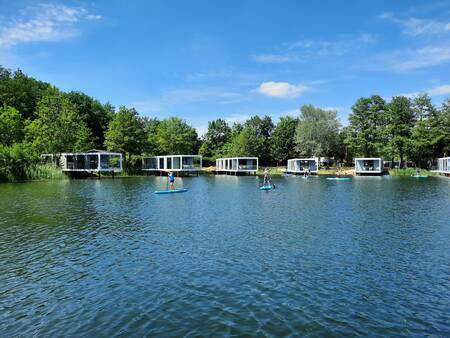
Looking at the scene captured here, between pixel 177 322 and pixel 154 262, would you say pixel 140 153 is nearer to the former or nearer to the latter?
pixel 154 262

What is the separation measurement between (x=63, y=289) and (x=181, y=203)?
Result: 19.5 meters

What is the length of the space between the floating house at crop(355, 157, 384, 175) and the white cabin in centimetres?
3248

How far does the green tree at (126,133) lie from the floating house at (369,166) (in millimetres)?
44056

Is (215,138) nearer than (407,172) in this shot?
No

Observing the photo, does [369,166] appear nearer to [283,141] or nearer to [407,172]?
[407,172]

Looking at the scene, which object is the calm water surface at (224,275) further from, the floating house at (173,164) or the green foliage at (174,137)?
the green foliage at (174,137)

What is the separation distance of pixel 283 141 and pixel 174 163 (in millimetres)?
36613

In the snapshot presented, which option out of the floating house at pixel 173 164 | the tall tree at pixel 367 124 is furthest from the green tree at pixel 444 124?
the floating house at pixel 173 164

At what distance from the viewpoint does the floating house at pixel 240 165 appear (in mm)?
78625

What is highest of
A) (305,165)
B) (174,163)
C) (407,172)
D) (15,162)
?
(15,162)

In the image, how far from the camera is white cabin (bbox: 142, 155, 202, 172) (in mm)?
74312

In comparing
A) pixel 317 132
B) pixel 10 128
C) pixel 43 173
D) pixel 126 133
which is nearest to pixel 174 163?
pixel 126 133

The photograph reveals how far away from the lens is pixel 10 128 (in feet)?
196

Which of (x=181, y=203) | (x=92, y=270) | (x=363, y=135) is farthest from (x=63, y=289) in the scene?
(x=363, y=135)
